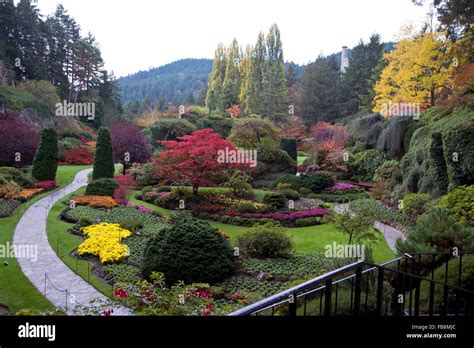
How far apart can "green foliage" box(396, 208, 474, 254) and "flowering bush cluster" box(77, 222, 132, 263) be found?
779 centimetres

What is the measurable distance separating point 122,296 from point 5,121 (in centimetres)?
2320

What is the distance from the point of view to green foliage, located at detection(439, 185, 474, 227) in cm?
1184

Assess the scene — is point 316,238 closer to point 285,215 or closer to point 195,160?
point 285,215

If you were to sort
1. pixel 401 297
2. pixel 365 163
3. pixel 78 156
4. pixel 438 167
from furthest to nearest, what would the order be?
pixel 78 156 < pixel 365 163 < pixel 438 167 < pixel 401 297

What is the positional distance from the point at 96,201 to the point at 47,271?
8.36m

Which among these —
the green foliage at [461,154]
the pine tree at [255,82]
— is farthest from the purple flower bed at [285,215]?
the pine tree at [255,82]

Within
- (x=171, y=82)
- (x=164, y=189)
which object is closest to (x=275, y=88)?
(x=164, y=189)

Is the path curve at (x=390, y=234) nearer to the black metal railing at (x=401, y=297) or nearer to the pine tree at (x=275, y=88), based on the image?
the black metal railing at (x=401, y=297)

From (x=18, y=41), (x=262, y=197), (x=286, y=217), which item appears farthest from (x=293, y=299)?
(x=18, y=41)

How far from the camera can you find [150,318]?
269 cm

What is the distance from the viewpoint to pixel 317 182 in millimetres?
25875

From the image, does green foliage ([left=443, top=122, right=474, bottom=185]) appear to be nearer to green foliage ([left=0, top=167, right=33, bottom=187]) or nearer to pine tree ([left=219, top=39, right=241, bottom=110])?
green foliage ([left=0, top=167, right=33, bottom=187])

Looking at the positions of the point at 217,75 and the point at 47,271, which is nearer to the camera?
the point at 47,271

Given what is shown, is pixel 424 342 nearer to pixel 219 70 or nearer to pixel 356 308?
pixel 356 308
